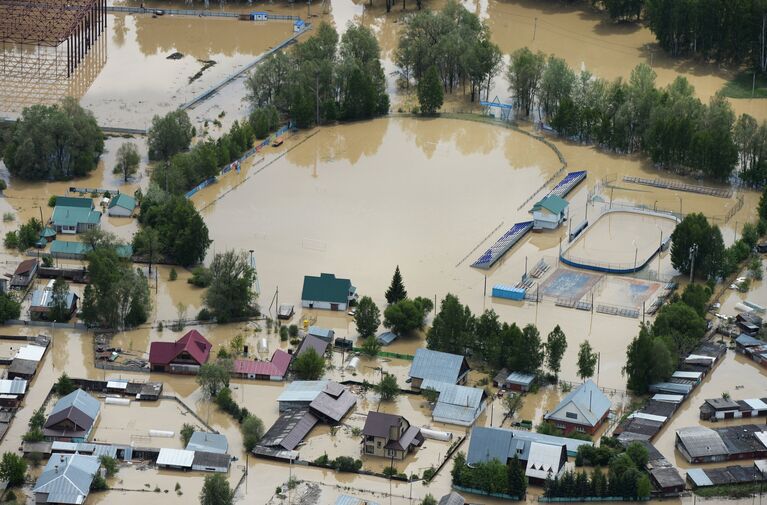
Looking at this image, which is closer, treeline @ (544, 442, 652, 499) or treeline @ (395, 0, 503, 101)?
treeline @ (544, 442, 652, 499)

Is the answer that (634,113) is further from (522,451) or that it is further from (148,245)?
(522,451)

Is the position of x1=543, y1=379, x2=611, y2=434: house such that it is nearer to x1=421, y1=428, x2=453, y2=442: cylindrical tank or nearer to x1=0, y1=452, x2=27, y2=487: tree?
x1=421, y1=428, x2=453, y2=442: cylindrical tank

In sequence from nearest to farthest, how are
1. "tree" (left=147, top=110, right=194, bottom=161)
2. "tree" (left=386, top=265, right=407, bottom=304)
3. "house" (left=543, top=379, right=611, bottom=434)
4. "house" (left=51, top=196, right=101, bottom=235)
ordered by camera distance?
"house" (left=543, top=379, right=611, bottom=434), "tree" (left=386, top=265, right=407, bottom=304), "house" (left=51, top=196, right=101, bottom=235), "tree" (left=147, top=110, right=194, bottom=161)

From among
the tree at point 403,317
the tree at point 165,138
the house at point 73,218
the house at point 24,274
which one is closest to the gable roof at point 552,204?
the tree at point 403,317

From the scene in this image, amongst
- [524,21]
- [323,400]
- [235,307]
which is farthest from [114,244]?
[524,21]

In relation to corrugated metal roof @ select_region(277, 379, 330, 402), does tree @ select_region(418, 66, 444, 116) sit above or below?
above

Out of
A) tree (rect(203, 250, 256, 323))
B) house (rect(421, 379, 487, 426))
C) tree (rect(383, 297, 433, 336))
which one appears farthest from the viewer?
tree (rect(203, 250, 256, 323))

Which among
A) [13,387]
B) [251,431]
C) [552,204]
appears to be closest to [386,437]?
[251,431]

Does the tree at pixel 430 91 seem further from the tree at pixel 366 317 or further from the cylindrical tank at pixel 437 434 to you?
the cylindrical tank at pixel 437 434

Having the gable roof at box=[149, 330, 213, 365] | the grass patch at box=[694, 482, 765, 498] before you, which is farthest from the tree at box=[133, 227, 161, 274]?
the grass patch at box=[694, 482, 765, 498]
